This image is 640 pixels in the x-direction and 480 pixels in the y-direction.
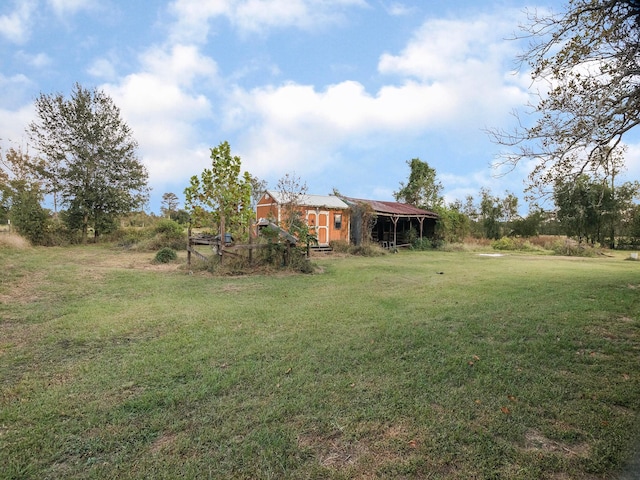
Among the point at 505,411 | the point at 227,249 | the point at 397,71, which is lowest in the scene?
the point at 505,411

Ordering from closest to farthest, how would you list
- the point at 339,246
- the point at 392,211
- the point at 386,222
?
the point at 339,246
the point at 392,211
the point at 386,222

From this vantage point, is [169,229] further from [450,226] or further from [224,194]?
[450,226]

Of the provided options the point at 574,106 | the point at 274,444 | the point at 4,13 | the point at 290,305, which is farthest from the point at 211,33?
the point at 274,444

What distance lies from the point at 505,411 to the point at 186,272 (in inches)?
361

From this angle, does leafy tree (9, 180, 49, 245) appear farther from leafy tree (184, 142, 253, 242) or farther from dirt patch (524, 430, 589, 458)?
dirt patch (524, 430, 589, 458)

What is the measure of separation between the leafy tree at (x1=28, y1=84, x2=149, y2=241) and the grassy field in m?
17.6

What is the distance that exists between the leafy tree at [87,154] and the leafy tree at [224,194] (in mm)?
14527

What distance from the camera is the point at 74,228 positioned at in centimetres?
2064

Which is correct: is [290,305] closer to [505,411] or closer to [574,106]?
[505,411]

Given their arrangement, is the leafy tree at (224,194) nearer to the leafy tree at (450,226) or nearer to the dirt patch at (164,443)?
the dirt patch at (164,443)

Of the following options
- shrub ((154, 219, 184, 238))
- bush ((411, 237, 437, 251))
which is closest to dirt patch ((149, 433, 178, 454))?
shrub ((154, 219, 184, 238))

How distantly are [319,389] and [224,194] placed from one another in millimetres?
8382

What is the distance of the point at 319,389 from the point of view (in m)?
2.94

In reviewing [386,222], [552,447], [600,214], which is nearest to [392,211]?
[386,222]
